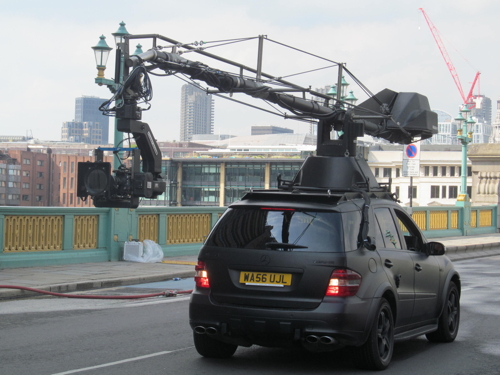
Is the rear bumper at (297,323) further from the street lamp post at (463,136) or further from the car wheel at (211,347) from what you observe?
the street lamp post at (463,136)

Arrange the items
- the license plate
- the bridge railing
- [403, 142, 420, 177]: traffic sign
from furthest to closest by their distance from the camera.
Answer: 1. [403, 142, 420, 177]: traffic sign
2. the bridge railing
3. the license plate

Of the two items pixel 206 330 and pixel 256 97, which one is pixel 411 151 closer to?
pixel 256 97

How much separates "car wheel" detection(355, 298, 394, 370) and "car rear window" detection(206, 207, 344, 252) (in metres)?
0.79

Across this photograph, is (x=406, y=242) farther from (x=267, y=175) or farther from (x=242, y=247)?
(x=267, y=175)

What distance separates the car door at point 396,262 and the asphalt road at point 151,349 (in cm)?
54

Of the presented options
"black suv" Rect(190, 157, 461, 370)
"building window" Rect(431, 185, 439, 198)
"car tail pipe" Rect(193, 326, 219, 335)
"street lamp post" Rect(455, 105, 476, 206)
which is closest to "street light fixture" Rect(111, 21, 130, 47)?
"black suv" Rect(190, 157, 461, 370)

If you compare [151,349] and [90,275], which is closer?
[151,349]

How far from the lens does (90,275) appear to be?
597 inches

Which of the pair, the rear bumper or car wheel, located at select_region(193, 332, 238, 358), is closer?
the rear bumper

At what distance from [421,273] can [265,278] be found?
2049mm

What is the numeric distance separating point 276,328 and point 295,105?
969 centimetres

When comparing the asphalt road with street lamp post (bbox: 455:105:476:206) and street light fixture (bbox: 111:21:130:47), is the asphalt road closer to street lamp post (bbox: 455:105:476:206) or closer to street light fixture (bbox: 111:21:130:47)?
street light fixture (bbox: 111:21:130:47)

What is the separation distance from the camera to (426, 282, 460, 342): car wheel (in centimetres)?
843

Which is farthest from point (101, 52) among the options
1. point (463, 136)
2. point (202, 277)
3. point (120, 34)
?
point (463, 136)
